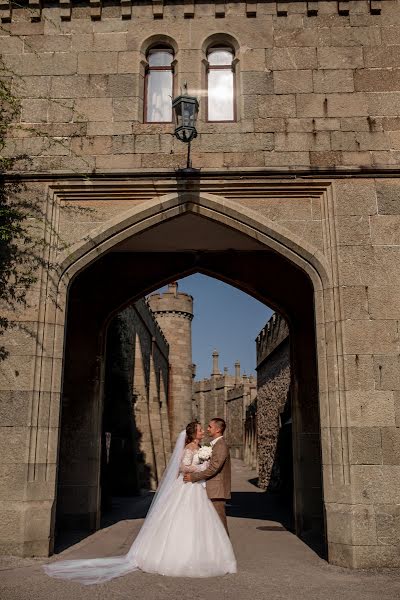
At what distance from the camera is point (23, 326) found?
21.4ft

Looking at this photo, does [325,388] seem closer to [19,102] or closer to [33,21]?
[19,102]

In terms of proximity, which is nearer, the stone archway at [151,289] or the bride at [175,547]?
the bride at [175,547]

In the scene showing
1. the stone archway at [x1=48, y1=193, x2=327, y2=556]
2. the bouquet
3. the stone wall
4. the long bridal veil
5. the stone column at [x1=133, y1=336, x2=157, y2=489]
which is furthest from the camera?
the stone column at [x1=133, y1=336, x2=157, y2=489]

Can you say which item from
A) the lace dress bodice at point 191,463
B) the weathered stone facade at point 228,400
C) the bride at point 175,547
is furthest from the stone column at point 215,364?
the bride at point 175,547

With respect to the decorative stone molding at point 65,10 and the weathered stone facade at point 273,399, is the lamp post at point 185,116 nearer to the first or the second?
the decorative stone molding at point 65,10

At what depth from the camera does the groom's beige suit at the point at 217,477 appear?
20.0 ft

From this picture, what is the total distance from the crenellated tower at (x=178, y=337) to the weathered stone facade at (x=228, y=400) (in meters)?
7.95

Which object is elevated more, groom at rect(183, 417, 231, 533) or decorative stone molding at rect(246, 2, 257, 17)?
decorative stone molding at rect(246, 2, 257, 17)

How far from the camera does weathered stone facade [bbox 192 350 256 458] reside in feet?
122

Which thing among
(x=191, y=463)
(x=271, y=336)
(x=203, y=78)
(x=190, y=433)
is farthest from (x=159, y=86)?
(x=271, y=336)

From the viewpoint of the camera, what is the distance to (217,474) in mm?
6188

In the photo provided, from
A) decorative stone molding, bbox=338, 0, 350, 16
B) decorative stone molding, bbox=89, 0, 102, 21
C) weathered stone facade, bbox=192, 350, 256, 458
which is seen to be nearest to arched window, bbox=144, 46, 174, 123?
decorative stone molding, bbox=89, 0, 102, 21

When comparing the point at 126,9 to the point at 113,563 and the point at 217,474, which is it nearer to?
the point at 217,474

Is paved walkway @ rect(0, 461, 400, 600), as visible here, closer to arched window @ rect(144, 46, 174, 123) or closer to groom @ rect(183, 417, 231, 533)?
groom @ rect(183, 417, 231, 533)
